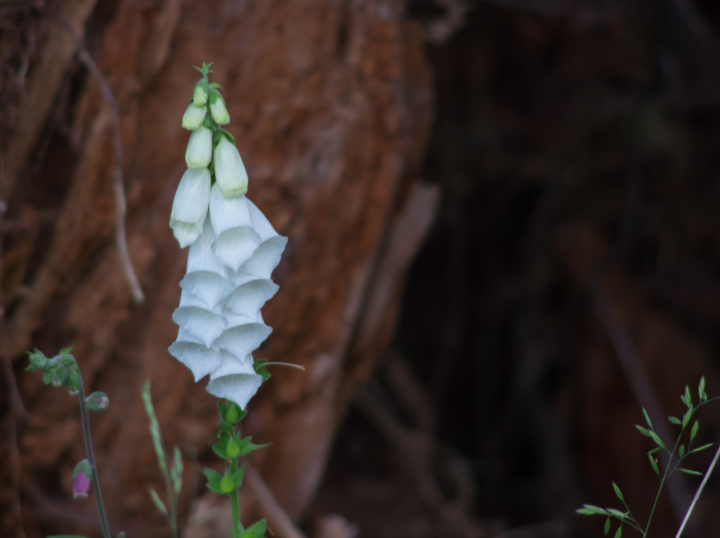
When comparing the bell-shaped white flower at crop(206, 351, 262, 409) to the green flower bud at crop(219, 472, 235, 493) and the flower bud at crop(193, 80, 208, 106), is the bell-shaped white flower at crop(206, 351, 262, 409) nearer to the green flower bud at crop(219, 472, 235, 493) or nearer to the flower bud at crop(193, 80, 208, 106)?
the green flower bud at crop(219, 472, 235, 493)

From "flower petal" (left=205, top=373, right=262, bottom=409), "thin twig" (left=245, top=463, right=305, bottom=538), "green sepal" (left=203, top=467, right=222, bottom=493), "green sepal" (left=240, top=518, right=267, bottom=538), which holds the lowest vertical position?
"thin twig" (left=245, top=463, right=305, bottom=538)

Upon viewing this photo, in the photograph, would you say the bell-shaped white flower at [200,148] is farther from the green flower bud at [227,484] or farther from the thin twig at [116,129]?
the thin twig at [116,129]

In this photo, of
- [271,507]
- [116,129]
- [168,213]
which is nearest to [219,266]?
[116,129]

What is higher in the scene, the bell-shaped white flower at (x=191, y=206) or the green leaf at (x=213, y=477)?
the bell-shaped white flower at (x=191, y=206)

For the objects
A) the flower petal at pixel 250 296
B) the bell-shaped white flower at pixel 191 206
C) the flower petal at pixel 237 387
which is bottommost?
the flower petal at pixel 237 387

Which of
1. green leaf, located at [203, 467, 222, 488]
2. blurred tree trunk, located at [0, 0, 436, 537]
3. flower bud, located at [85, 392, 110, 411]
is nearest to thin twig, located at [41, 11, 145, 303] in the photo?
blurred tree trunk, located at [0, 0, 436, 537]

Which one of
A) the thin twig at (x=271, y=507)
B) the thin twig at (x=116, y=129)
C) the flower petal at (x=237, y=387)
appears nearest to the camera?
the flower petal at (x=237, y=387)

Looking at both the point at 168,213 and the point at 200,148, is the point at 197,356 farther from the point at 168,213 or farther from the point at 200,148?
the point at 168,213

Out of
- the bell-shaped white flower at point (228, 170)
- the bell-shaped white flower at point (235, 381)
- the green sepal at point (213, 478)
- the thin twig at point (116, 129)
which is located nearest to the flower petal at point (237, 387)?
the bell-shaped white flower at point (235, 381)

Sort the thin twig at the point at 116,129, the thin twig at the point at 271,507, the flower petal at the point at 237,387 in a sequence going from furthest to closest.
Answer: the thin twig at the point at 271,507
the thin twig at the point at 116,129
the flower petal at the point at 237,387
